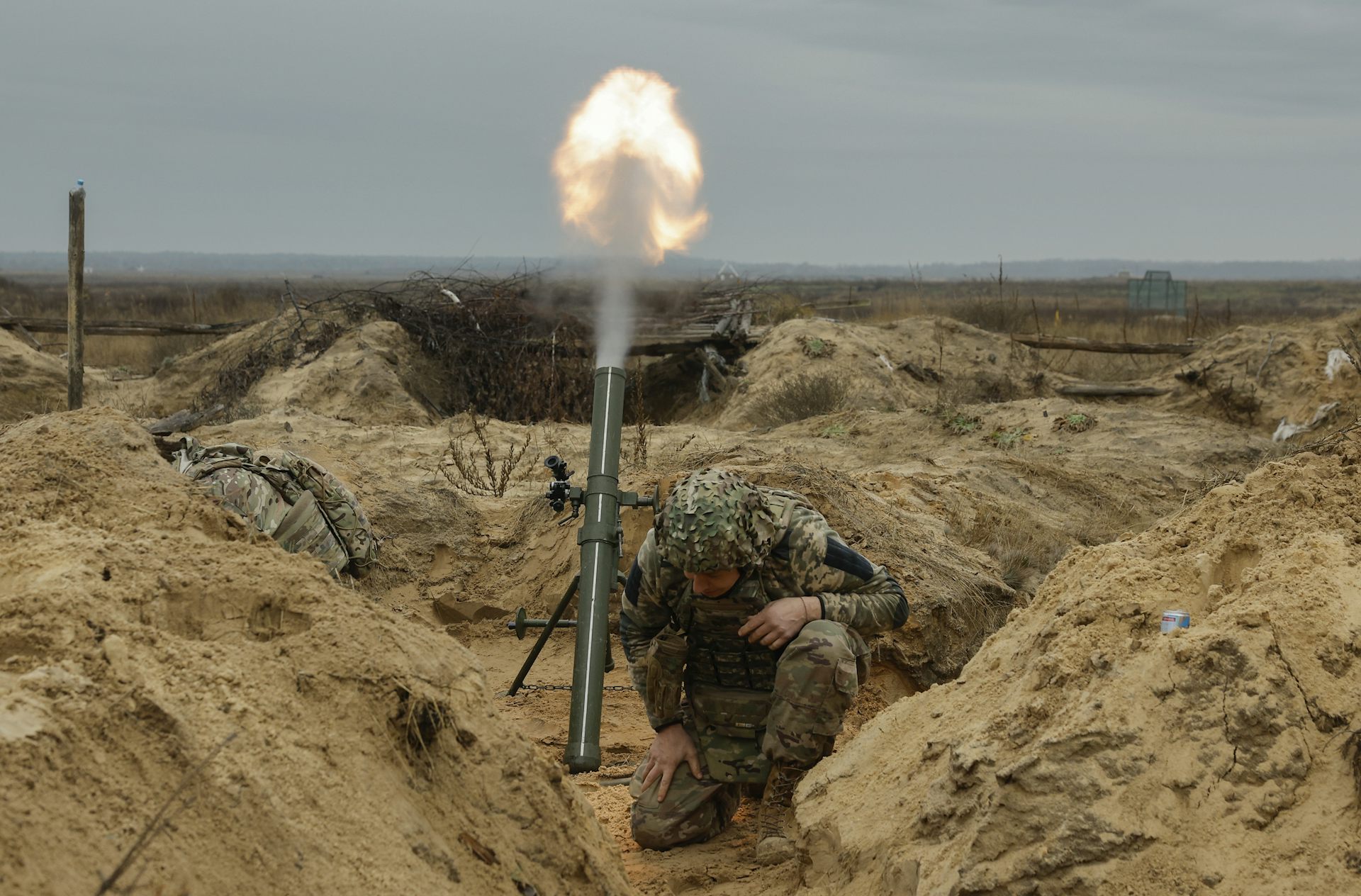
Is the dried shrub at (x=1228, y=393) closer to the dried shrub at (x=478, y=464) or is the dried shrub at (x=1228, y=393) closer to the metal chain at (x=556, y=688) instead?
the dried shrub at (x=478, y=464)

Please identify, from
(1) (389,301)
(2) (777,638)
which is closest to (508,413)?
(1) (389,301)

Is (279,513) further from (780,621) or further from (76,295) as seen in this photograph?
(76,295)

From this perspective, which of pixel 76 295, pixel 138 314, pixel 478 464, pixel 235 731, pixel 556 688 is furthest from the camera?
pixel 138 314

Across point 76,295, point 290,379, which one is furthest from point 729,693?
point 290,379

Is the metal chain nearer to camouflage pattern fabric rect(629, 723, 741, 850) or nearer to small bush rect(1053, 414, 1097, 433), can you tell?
camouflage pattern fabric rect(629, 723, 741, 850)

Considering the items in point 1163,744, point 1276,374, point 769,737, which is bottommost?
point 769,737

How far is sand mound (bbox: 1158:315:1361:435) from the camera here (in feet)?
41.7

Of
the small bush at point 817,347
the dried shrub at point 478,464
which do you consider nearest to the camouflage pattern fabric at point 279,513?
the dried shrub at point 478,464

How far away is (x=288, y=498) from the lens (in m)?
5.86

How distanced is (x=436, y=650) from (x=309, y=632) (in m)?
0.37

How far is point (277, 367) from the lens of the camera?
571 inches

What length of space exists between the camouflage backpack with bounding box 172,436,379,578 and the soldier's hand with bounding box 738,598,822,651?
2051 mm

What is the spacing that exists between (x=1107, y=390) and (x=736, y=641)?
1108 cm

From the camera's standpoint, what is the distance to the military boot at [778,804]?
4199mm
